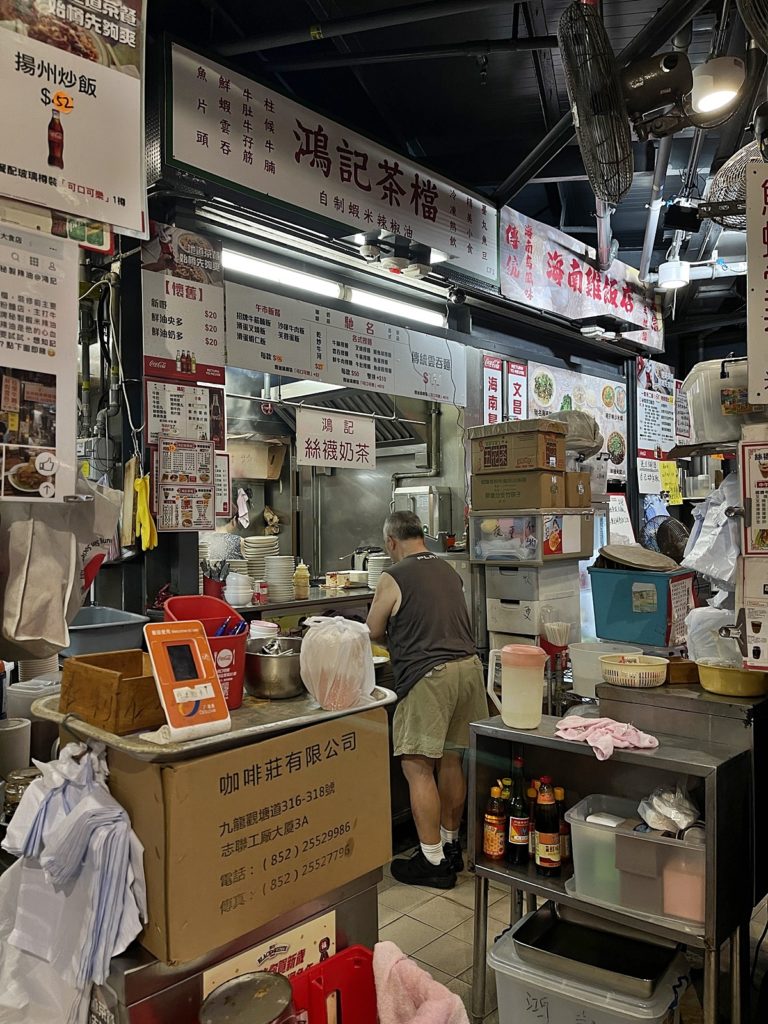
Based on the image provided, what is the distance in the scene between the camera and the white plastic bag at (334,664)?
1942 mm

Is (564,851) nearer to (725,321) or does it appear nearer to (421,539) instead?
(421,539)

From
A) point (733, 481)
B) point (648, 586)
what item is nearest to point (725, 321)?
point (648, 586)

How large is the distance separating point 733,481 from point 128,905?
247cm

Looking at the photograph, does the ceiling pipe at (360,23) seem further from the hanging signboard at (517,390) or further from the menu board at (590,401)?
the menu board at (590,401)

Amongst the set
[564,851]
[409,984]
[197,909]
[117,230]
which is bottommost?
[564,851]

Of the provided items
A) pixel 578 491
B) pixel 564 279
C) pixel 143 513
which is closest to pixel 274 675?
pixel 143 513

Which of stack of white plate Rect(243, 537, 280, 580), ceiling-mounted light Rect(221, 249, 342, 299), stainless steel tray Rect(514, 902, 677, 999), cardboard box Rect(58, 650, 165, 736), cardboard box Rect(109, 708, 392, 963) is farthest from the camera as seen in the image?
stack of white plate Rect(243, 537, 280, 580)

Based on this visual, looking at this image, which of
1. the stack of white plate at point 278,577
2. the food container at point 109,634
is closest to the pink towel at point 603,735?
the food container at point 109,634

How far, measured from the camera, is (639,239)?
25.7 feet

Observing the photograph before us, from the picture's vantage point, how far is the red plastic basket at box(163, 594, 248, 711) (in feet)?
6.21

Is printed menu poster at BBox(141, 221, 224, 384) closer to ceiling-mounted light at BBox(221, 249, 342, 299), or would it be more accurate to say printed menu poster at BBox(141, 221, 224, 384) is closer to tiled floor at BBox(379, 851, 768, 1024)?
ceiling-mounted light at BBox(221, 249, 342, 299)

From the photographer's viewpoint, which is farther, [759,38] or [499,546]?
[499,546]

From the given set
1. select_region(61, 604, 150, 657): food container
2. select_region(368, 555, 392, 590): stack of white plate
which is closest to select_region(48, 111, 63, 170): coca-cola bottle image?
select_region(61, 604, 150, 657): food container

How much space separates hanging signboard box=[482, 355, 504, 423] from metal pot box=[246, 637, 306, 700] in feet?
14.3
